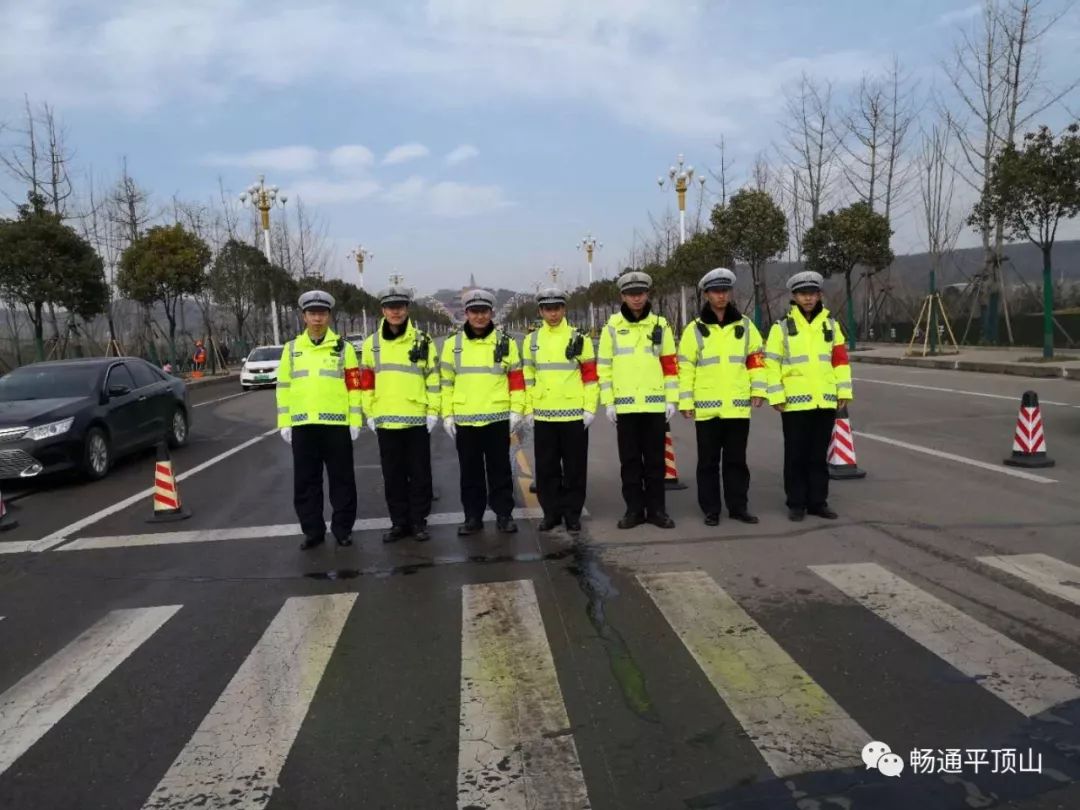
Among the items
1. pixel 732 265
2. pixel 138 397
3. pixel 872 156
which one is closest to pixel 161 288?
pixel 138 397

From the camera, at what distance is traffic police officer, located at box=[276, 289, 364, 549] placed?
6.55 metres

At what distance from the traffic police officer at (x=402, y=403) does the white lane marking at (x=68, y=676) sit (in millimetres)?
2019

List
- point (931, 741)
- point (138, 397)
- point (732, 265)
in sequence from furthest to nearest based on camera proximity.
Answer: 1. point (732, 265)
2. point (138, 397)
3. point (931, 741)

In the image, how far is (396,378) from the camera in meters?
6.67

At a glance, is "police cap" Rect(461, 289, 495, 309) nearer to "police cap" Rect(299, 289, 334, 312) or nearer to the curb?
"police cap" Rect(299, 289, 334, 312)

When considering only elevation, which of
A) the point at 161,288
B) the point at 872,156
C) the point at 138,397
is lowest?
the point at 138,397

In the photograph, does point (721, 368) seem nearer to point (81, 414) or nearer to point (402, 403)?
point (402, 403)

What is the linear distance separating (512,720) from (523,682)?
1.26 feet

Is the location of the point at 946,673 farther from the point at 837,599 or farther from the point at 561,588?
the point at 561,588

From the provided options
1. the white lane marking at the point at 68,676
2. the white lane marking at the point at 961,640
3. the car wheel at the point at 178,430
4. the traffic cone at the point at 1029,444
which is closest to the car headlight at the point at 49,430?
the car wheel at the point at 178,430

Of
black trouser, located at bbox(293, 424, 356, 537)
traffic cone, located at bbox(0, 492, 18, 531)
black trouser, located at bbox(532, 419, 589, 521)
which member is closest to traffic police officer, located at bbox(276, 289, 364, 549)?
black trouser, located at bbox(293, 424, 356, 537)

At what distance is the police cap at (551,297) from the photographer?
6715mm

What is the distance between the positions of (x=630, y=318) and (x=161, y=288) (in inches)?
1047

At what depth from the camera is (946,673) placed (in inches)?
154
